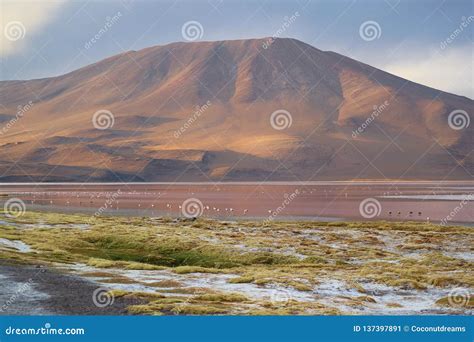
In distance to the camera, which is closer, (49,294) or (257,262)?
(49,294)

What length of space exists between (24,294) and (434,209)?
270 ft

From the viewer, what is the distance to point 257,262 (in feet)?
149

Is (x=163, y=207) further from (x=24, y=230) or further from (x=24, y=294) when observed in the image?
(x=24, y=294)

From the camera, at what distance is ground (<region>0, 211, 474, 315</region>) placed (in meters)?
29.2

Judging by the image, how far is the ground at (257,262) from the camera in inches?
1148

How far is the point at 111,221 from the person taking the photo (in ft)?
231

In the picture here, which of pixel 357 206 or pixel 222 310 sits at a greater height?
pixel 357 206

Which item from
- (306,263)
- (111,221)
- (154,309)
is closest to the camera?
(154,309)

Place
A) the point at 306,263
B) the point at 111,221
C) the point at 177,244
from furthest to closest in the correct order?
1. the point at 111,221
2. the point at 177,244
3. the point at 306,263

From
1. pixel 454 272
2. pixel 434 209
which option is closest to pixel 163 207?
pixel 434 209

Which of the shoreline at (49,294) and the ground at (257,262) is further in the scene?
the ground at (257,262)

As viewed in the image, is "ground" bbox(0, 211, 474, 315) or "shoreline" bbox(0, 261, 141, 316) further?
"ground" bbox(0, 211, 474, 315)

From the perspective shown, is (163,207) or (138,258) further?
(163,207)

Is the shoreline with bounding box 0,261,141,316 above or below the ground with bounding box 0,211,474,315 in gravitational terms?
below
